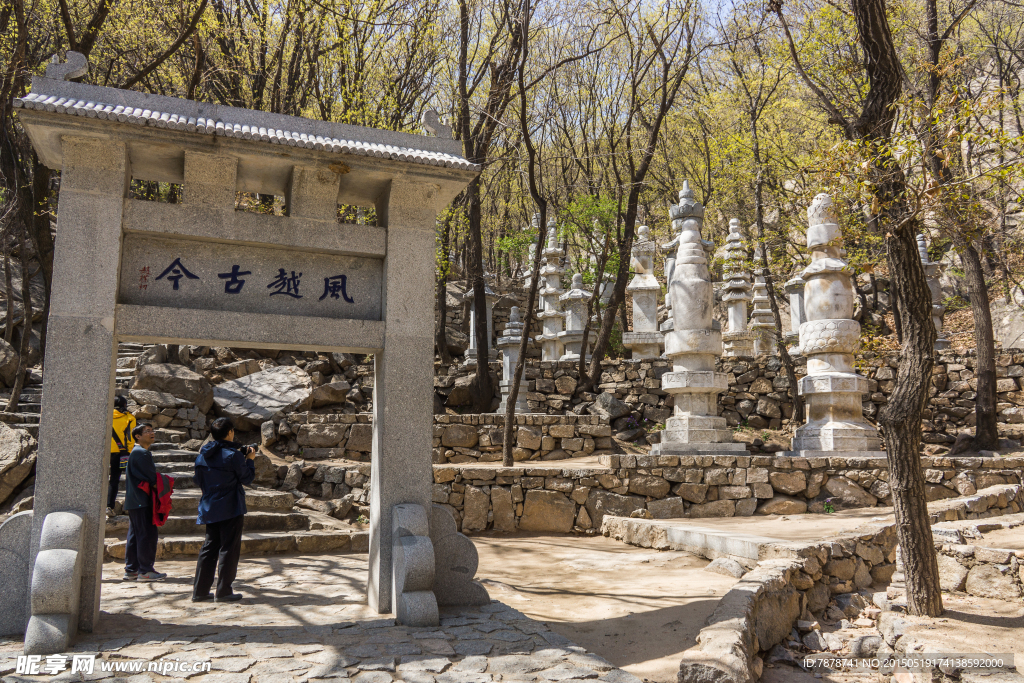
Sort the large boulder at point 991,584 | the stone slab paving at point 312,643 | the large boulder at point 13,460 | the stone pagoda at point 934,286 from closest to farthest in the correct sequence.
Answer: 1. the stone slab paving at point 312,643
2. the large boulder at point 991,584
3. the large boulder at point 13,460
4. the stone pagoda at point 934,286

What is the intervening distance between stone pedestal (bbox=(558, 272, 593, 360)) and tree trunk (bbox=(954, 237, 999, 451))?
26.4 ft

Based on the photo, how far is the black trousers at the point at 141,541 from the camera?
6152mm

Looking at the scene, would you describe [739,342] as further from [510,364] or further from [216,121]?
[216,121]

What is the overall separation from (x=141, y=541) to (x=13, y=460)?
13.0 ft

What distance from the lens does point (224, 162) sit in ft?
16.7

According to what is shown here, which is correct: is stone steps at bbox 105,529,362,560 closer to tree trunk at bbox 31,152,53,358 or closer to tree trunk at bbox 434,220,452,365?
tree trunk at bbox 31,152,53,358

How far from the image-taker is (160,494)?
6.16 metres

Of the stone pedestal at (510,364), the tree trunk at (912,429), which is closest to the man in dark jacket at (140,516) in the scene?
the tree trunk at (912,429)

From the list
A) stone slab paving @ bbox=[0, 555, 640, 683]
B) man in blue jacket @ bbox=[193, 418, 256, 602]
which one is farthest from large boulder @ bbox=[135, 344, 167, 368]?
man in blue jacket @ bbox=[193, 418, 256, 602]

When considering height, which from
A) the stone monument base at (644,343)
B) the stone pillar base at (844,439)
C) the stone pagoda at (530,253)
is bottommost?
the stone pillar base at (844,439)

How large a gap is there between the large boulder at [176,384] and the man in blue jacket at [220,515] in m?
8.93

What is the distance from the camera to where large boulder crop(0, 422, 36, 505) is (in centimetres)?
861

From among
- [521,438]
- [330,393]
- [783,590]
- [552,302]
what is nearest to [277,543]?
[783,590]

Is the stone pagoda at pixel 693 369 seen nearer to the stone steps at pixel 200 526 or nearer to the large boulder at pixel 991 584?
the large boulder at pixel 991 584
